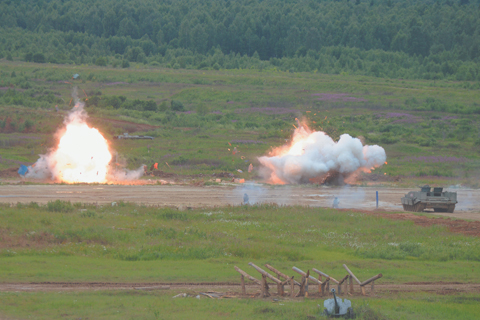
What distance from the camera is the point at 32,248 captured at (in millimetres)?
23406

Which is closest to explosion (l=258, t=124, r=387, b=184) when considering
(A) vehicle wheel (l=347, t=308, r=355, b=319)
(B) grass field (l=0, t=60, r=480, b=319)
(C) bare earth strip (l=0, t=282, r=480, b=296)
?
(B) grass field (l=0, t=60, r=480, b=319)

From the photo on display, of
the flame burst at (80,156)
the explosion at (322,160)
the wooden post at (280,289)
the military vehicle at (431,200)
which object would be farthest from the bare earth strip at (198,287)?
the flame burst at (80,156)

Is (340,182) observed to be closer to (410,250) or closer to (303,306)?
(410,250)

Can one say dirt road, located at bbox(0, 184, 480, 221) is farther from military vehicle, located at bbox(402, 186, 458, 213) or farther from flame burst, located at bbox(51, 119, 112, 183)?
flame burst, located at bbox(51, 119, 112, 183)

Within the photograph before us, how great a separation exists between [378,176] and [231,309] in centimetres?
4474

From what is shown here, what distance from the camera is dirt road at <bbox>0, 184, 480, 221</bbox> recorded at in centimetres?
4062

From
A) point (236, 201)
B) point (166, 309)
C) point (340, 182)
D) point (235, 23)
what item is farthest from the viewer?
point (235, 23)

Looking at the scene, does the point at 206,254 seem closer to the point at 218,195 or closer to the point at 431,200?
the point at 218,195

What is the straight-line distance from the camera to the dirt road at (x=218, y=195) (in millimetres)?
40625


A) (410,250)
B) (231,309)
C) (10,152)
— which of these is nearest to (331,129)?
(10,152)

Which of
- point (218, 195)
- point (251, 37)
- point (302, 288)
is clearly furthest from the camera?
point (251, 37)

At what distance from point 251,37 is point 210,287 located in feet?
462

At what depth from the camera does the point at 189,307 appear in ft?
52.0

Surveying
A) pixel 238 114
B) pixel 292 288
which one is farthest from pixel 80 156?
pixel 292 288
